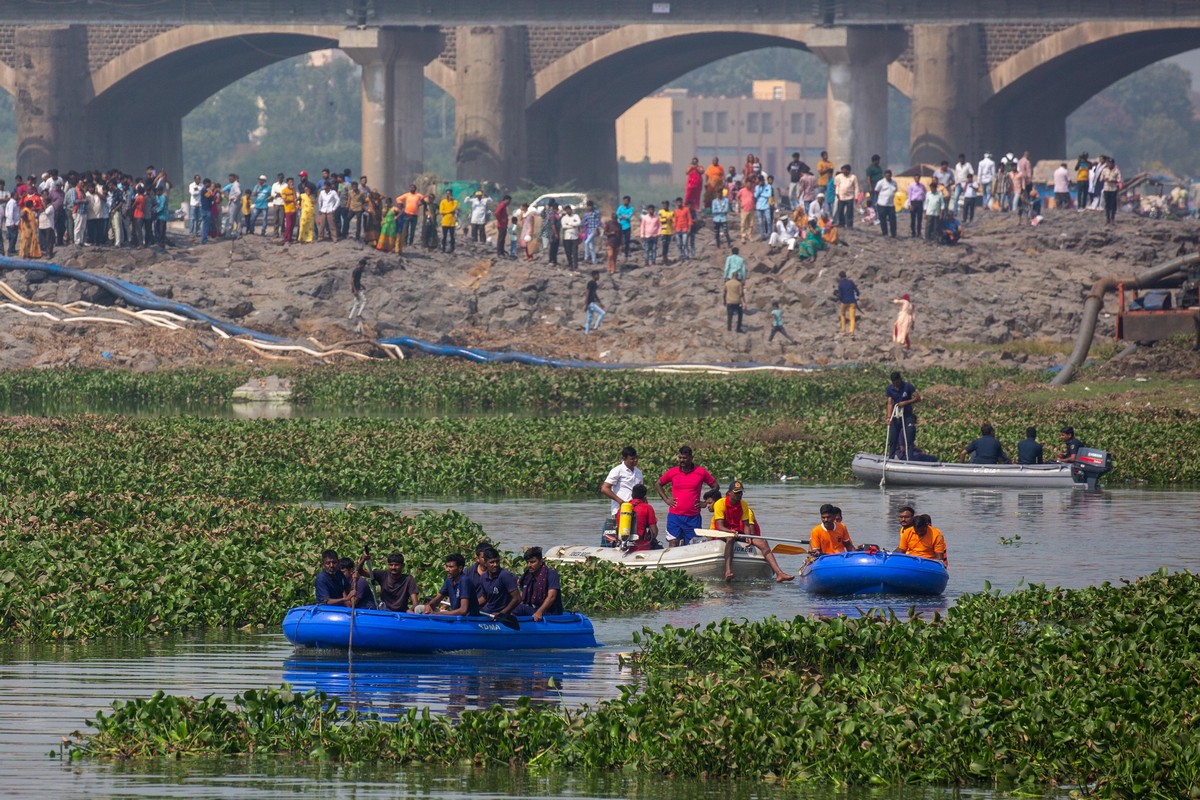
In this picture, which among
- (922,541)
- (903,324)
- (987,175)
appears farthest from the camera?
(987,175)

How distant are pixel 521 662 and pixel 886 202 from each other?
37722mm

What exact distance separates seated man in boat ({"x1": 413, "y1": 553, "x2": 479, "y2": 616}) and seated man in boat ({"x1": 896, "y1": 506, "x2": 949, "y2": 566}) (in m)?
6.03

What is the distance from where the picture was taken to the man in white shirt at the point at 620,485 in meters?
23.5

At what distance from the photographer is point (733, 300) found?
50.4m

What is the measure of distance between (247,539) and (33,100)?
161 ft

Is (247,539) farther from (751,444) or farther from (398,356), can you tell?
(398,356)

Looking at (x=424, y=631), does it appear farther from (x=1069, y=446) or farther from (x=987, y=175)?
(x=987, y=175)

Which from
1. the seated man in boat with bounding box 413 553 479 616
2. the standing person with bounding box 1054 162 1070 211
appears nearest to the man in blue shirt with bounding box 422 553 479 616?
the seated man in boat with bounding box 413 553 479 616

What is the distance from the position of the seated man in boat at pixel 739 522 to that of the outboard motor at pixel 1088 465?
348 inches

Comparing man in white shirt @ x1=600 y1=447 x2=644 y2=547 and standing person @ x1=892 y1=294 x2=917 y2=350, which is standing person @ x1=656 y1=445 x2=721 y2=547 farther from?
standing person @ x1=892 y1=294 x2=917 y2=350

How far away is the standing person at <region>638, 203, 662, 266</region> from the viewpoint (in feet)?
179

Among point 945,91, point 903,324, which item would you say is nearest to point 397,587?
point 903,324

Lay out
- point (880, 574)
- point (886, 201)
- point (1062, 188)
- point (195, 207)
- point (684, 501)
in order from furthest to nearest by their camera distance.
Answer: point (1062, 188)
point (195, 207)
point (886, 201)
point (684, 501)
point (880, 574)

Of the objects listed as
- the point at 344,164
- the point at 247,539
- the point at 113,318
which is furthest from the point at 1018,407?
the point at 344,164
